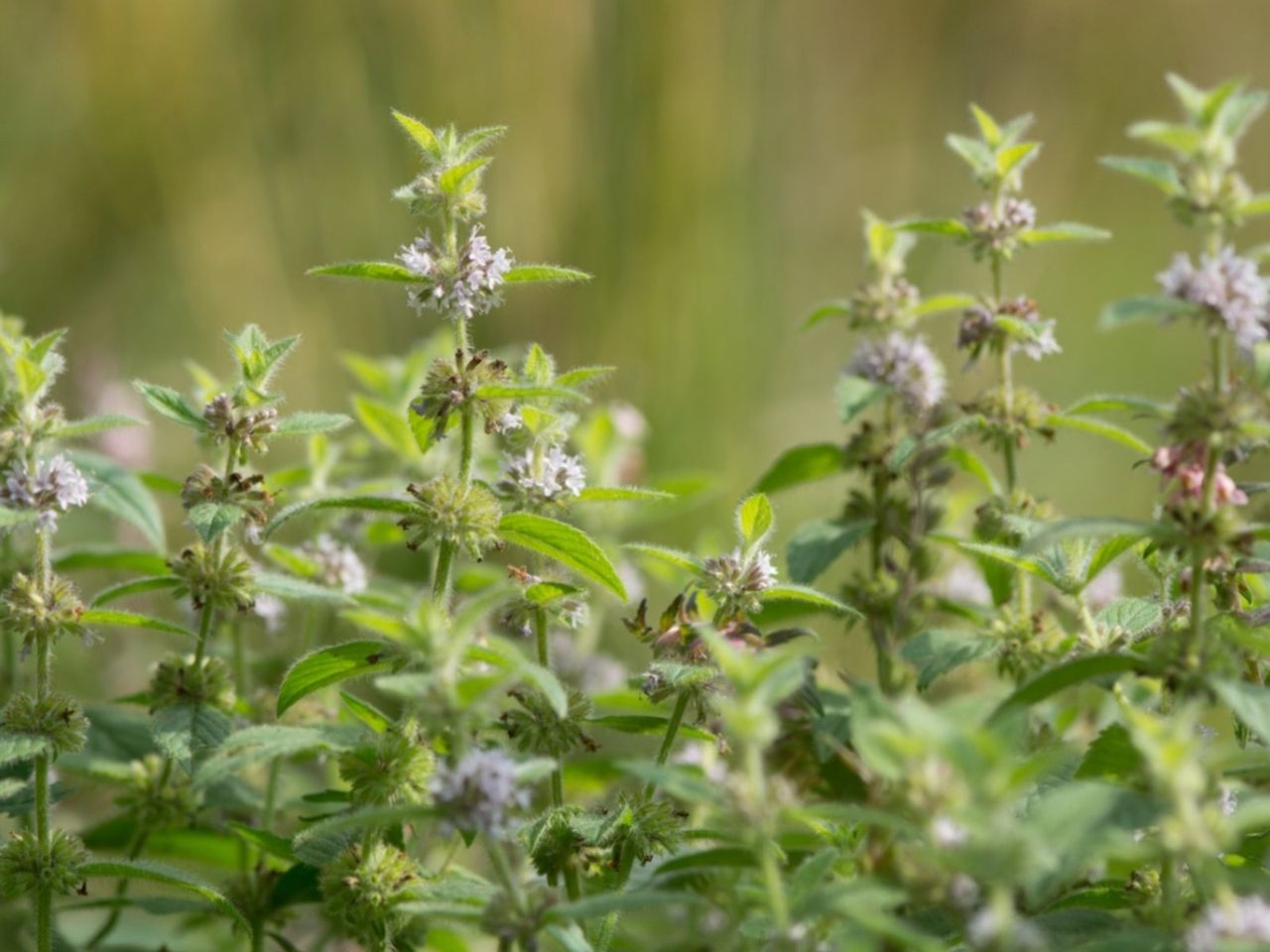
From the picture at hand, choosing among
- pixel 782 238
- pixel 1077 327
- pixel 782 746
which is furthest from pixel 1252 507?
pixel 1077 327

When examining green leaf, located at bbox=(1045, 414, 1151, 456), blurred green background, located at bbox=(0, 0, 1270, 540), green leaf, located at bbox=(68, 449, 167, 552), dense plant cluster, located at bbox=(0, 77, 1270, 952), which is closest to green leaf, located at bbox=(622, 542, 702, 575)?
dense plant cluster, located at bbox=(0, 77, 1270, 952)

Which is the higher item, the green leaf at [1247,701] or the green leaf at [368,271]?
the green leaf at [368,271]

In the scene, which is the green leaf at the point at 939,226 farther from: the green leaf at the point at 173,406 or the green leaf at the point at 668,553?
the green leaf at the point at 173,406

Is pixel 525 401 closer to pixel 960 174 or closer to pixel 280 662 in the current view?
pixel 280 662

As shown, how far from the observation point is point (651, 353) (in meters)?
3.55

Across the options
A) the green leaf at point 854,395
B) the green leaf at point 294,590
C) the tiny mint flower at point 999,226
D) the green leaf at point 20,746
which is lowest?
the green leaf at point 20,746

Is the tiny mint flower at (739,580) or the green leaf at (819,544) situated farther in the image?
the green leaf at (819,544)

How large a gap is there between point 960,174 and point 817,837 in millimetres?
5357

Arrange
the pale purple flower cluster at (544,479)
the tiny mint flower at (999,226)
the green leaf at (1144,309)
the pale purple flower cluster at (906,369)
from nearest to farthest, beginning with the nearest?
the green leaf at (1144,309) → the pale purple flower cluster at (544,479) → the tiny mint flower at (999,226) → the pale purple flower cluster at (906,369)

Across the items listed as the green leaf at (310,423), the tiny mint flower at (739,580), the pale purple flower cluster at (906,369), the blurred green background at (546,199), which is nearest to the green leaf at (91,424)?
the green leaf at (310,423)

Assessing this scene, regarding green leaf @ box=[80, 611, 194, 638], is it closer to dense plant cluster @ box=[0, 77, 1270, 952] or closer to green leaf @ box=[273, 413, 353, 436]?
dense plant cluster @ box=[0, 77, 1270, 952]

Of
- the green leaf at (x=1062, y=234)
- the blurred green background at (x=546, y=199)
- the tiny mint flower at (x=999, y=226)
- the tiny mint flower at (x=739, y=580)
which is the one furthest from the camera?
the blurred green background at (x=546, y=199)

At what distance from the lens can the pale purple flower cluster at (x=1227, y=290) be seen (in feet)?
3.71

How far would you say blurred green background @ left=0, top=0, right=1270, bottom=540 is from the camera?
12.0 ft
